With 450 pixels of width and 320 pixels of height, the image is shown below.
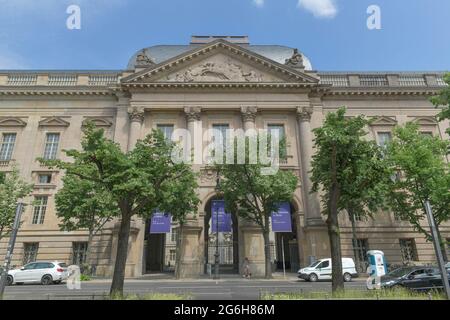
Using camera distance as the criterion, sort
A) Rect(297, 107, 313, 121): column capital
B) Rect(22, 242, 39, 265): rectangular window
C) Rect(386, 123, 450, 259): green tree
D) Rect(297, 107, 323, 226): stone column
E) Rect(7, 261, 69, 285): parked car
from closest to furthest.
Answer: Rect(7, 261, 69, 285): parked car < Rect(386, 123, 450, 259): green tree < Rect(297, 107, 323, 226): stone column < Rect(22, 242, 39, 265): rectangular window < Rect(297, 107, 313, 121): column capital

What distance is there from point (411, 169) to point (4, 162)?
1460 inches

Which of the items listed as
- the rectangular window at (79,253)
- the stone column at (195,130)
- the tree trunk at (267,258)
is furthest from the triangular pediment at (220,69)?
the rectangular window at (79,253)

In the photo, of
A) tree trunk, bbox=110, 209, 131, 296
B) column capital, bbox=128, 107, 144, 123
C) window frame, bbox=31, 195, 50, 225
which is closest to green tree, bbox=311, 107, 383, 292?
tree trunk, bbox=110, 209, 131, 296

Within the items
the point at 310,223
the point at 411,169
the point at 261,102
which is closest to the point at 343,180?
the point at 411,169

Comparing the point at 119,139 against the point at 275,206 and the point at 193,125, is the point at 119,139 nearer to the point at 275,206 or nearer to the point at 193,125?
the point at 193,125

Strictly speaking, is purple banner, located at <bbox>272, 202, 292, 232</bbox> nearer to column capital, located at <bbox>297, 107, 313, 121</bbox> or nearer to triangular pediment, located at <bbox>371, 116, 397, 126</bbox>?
Result: column capital, located at <bbox>297, 107, 313, 121</bbox>

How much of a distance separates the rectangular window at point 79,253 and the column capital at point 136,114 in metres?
12.8

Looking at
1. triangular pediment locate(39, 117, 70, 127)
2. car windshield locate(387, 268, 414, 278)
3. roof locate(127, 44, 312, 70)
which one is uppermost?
roof locate(127, 44, 312, 70)

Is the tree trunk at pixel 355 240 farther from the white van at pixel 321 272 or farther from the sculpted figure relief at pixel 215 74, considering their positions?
the sculpted figure relief at pixel 215 74

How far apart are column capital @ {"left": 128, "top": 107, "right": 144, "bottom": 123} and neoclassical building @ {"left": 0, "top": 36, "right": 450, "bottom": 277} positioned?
4.0 inches

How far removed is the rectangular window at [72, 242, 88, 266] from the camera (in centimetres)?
2846

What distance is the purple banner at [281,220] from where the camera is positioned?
1022 inches

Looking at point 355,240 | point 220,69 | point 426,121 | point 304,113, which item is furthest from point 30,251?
point 426,121
